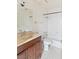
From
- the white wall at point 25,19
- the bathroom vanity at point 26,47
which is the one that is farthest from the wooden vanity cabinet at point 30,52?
the white wall at point 25,19

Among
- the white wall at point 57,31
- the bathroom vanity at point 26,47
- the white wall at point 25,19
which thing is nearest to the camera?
the bathroom vanity at point 26,47

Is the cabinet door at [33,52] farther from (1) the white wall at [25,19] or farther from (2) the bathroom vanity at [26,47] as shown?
(1) the white wall at [25,19]

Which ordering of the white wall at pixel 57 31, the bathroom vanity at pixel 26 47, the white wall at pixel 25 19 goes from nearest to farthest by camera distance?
the bathroom vanity at pixel 26 47
the white wall at pixel 57 31
the white wall at pixel 25 19

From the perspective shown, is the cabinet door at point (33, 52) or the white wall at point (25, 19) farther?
the white wall at point (25, 19)

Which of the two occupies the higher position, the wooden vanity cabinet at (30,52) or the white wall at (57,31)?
the white wall at (57,31)

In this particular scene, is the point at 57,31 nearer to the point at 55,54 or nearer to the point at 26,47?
the point at 55,54

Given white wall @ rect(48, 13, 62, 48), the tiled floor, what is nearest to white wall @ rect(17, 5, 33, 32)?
white wall @ rect(48, 13, 62, 48)

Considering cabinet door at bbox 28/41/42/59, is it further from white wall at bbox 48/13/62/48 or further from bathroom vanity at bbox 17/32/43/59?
white wall at bbox 48/13/62/48
